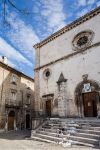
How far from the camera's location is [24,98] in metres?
26.7

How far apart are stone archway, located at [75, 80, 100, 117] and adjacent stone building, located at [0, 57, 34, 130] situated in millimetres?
11055

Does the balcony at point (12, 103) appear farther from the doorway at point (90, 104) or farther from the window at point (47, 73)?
the doorway at point (90, 104)

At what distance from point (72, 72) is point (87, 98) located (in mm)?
3119

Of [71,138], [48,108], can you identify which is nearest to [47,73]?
[48,108]

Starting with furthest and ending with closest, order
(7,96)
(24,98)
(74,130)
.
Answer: (24,98) < (7,96) < (74,130)

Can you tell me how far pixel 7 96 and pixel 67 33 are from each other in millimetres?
12088

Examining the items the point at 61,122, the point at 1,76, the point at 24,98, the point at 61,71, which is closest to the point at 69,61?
the point at 61,71

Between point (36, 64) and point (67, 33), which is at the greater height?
Answer: point (67, 33)

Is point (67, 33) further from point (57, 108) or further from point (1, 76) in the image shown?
point (1, 76)

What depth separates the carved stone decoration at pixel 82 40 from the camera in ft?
53.4

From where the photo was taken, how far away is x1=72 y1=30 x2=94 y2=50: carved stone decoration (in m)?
16.3

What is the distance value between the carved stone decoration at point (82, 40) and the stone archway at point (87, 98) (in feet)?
12.6

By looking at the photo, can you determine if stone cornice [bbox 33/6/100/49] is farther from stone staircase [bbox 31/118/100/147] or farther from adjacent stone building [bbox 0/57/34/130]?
stone staircase [bbox 31/118/100/147]

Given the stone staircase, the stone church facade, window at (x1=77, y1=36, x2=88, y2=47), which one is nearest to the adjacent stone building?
the stone church facade
